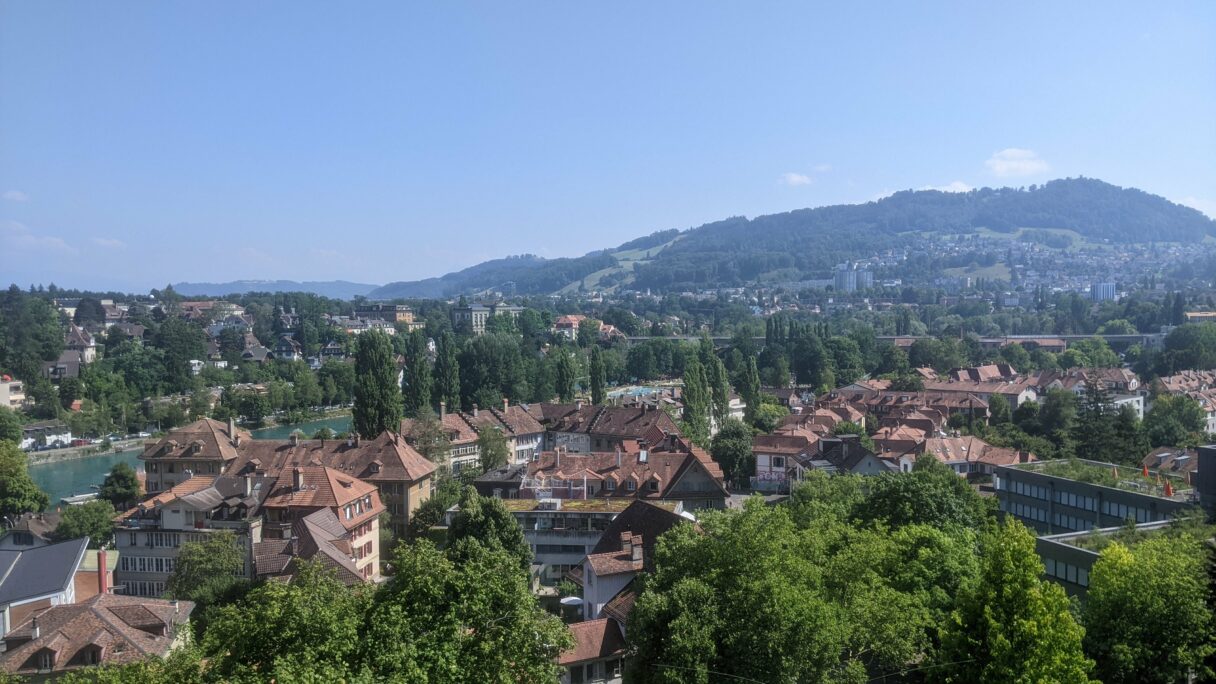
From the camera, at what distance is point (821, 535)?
50.8 feet

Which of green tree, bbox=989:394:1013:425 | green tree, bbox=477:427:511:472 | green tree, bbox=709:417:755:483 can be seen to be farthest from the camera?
green tree, bbox=989:394:1013:425

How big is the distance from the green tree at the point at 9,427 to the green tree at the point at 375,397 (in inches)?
785

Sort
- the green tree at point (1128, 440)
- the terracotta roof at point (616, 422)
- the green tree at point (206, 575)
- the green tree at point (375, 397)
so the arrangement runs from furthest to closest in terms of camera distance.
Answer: the terracotta roof at point (616, 422) → the green tree at point (375, 397) → the green tree at point (1128, 440) → the green tree at point (206, 575)

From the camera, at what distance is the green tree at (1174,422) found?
1320 inches

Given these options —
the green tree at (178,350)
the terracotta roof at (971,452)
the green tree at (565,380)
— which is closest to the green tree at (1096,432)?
the terracotta roof at (971,452)

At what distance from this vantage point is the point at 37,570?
17.3 m

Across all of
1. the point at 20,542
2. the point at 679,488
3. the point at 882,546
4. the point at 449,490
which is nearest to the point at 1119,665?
the point at 882,546

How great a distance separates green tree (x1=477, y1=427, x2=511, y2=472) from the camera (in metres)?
31.4

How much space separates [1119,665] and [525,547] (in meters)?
11.4

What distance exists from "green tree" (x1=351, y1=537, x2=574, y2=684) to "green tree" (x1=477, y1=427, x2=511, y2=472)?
2013 centimetres

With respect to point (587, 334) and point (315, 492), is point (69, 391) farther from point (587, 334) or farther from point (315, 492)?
point (587, 334)

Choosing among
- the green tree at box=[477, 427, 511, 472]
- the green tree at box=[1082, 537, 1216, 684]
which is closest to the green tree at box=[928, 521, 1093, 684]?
the green tree at box=[1082, 537, 1216, 684]

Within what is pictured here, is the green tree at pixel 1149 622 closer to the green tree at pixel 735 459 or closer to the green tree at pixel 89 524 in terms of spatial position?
the green tree at pixel 735 459

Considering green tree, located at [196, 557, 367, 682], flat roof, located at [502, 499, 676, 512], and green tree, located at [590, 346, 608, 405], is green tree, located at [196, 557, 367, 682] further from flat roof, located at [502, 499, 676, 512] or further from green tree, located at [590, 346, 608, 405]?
green tree, located at [590, 346, 608, 405]
